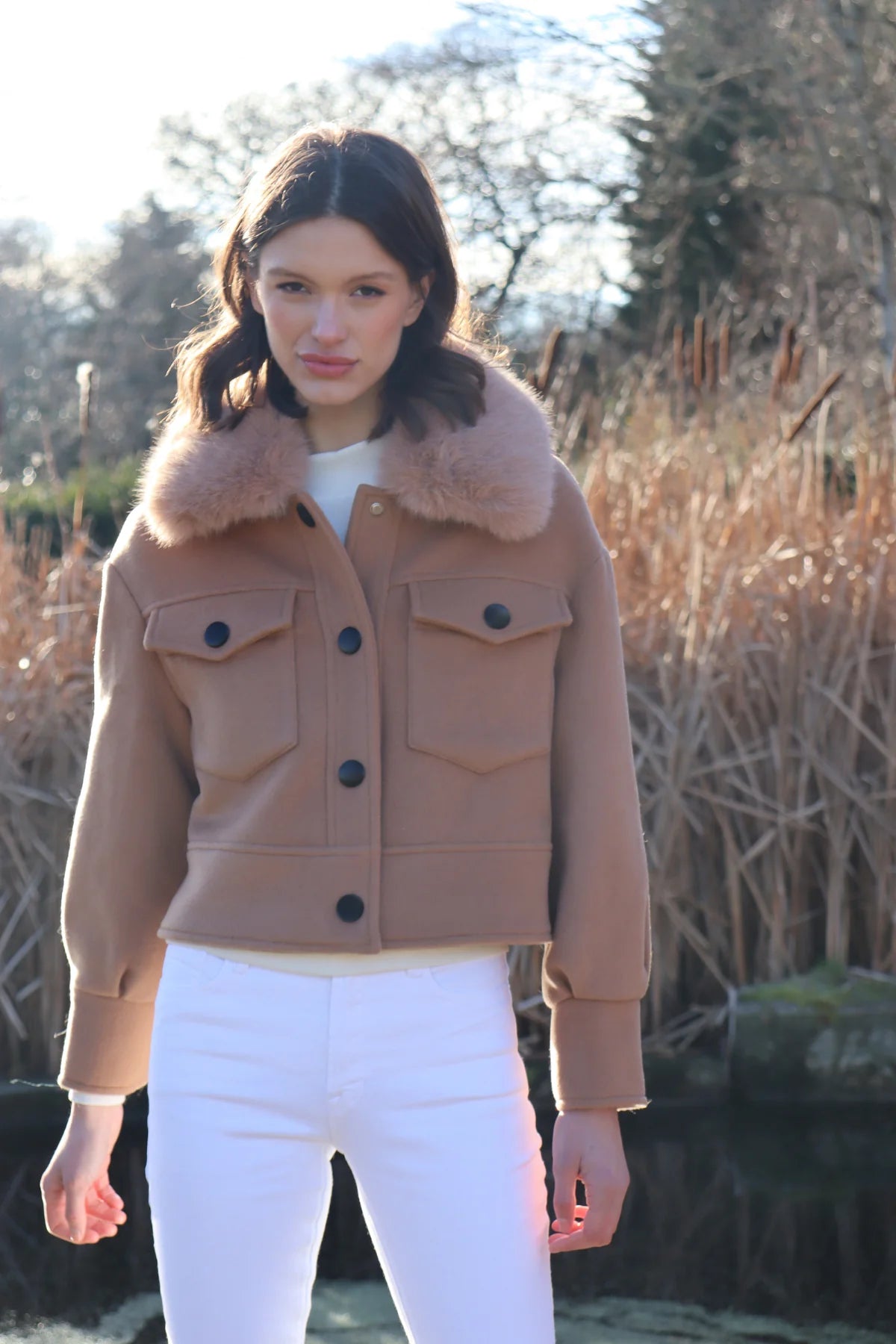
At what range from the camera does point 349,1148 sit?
121 centimetres

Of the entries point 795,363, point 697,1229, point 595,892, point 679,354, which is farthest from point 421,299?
point 679,354

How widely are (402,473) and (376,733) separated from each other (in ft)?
0.74

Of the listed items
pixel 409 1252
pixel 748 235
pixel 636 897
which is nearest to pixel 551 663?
pixel 636 897

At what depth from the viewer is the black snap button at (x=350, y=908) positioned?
121cm

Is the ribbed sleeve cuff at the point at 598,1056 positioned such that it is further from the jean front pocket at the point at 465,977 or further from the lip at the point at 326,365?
the lip at the point at 326,365

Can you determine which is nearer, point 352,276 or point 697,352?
point 352,276

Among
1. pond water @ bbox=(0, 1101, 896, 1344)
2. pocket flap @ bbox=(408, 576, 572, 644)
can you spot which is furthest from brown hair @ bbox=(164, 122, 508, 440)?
pond water @ bbox=(0, 1101, 896, 1344)

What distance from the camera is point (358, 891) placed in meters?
1.22

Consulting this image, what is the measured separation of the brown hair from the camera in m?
1.28

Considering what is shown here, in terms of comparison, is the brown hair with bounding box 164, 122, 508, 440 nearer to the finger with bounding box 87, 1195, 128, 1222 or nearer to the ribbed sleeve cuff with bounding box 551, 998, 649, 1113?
the ribbed sleeve cuff with bounding box 551, 998, 649, 1113

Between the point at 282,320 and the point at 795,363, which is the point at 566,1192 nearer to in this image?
the point at 282,320

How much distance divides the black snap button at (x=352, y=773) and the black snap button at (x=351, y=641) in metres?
0.09

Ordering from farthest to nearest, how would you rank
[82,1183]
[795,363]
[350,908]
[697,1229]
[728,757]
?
[795,363] → [728,757] → [697,1229] → [82,1183] → [350,908]

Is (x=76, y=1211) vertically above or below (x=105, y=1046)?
below
